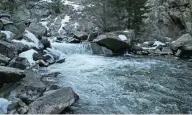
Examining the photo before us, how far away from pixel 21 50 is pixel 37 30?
4.77 m

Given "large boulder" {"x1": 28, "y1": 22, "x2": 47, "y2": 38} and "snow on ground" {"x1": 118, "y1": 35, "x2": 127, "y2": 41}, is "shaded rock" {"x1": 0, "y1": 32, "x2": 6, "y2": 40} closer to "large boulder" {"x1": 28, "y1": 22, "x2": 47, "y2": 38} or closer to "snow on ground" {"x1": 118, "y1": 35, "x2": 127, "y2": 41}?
"large boulder" {"x1": 28, "y1": 22, "x2": 47, "y2": 38}

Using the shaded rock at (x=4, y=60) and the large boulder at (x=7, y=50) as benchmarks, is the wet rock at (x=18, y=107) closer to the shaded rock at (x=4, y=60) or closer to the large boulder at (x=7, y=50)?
the shaded rock at (x=4, y=60)

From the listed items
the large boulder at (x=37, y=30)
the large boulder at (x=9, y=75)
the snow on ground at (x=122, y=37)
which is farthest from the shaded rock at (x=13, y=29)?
the large boulder at (x=9, y=75)

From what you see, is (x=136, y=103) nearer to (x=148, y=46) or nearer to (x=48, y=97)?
A: (x=48, y=97)

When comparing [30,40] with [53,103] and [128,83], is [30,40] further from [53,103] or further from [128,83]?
[53,103]

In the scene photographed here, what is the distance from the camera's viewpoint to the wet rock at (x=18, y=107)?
10.1 meters

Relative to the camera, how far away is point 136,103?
11609mm

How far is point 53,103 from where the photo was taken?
33.9 ft

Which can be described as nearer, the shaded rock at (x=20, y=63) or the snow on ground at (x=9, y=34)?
the shaded rock at (x=20, y=63)

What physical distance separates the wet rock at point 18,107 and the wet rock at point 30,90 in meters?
0.47

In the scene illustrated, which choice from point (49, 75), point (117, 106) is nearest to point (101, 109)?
point (117, 106)

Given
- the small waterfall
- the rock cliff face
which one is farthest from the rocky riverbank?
the rock cliff face

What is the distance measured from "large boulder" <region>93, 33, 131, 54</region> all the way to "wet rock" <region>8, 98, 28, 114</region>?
12.1m

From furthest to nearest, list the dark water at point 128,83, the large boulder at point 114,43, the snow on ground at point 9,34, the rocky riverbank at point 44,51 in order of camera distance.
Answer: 1. the large boulder at point 114,43
2. the snow on ground at point 9,34
3. the dark water at point 128,83
4. the rocky riverbank at point 44,51
